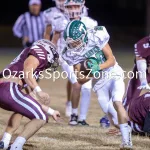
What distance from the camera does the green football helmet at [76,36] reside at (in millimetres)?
5887

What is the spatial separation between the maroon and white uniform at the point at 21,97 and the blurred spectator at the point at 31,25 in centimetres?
496

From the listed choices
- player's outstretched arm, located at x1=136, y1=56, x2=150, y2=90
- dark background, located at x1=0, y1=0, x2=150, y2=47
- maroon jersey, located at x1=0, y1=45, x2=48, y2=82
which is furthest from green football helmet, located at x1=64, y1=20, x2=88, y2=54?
dark background, located at x1=0, y1=0, x2=150, y2=47

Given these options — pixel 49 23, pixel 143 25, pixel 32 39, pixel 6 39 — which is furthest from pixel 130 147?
pixel 143 25

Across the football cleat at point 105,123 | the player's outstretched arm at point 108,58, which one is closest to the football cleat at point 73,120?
the football cleat at point 105,123

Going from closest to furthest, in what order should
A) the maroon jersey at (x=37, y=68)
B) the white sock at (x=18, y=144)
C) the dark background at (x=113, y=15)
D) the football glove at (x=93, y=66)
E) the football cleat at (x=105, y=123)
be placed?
the white sock at (x=18, y=144) < the maroon jersey at (x=37, y=68) < the football glove at (x=93, y=66) < the football cleat at (x=105, y=123) < the dark background at (x=113, y=15)

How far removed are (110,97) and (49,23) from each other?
232cm

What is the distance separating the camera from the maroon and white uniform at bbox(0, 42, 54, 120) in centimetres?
545

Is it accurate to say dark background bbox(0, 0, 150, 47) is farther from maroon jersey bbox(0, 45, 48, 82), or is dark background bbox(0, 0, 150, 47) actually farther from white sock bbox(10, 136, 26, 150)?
white sock bbox(10, 136, 26, 150)

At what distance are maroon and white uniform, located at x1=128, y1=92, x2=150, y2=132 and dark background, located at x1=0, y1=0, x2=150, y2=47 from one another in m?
14.7

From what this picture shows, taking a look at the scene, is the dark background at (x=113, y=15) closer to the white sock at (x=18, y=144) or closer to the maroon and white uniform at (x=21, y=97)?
the maroon and white uniform at (x=21, y=97)

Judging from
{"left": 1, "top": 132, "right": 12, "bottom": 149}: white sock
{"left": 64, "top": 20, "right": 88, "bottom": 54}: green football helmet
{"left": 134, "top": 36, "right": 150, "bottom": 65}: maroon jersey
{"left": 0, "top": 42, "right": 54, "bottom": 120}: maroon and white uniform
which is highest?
{"left": 64, "top": 20, "right": 88, "bottom": 54}: green football helmet

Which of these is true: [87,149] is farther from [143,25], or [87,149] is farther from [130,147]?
[143,25]

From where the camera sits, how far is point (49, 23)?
27.7ft

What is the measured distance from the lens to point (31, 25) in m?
10.7
